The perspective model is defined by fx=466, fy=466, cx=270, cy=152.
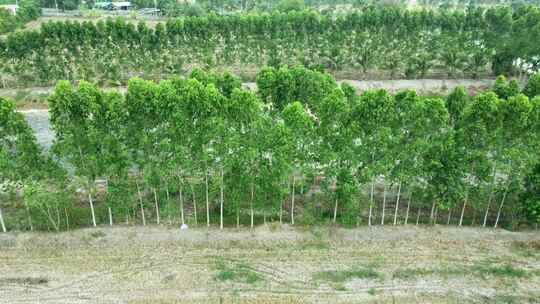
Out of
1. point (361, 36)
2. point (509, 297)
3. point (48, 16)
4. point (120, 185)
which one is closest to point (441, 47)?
point (361, 36)

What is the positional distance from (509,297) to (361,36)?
3574 centimetres

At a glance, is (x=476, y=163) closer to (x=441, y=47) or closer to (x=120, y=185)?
(x=120, y=185)

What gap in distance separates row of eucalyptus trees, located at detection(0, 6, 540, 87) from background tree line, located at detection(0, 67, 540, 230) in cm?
2457

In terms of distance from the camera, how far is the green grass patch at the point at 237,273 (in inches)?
797

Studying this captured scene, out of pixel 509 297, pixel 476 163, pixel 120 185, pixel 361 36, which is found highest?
pixel 361 36

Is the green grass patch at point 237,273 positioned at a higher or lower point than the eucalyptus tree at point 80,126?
lower

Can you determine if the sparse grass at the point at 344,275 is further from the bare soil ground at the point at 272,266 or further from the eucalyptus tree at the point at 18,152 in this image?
the eucalyptus tree at the point at 18,152

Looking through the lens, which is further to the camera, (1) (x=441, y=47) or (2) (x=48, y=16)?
(2) (x=48, y=16)

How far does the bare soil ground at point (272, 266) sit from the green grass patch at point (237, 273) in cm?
4

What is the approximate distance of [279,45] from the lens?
49.7 metres

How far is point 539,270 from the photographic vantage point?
69.6 feet

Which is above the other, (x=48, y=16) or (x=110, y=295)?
(x=48, y=16)

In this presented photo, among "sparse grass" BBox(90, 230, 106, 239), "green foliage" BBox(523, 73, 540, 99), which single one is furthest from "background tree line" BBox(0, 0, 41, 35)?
"green foliage" BBox(523, 73, 540, 99)

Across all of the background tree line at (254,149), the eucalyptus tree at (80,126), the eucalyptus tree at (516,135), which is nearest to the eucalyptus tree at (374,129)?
the background tree line at (254,149)
